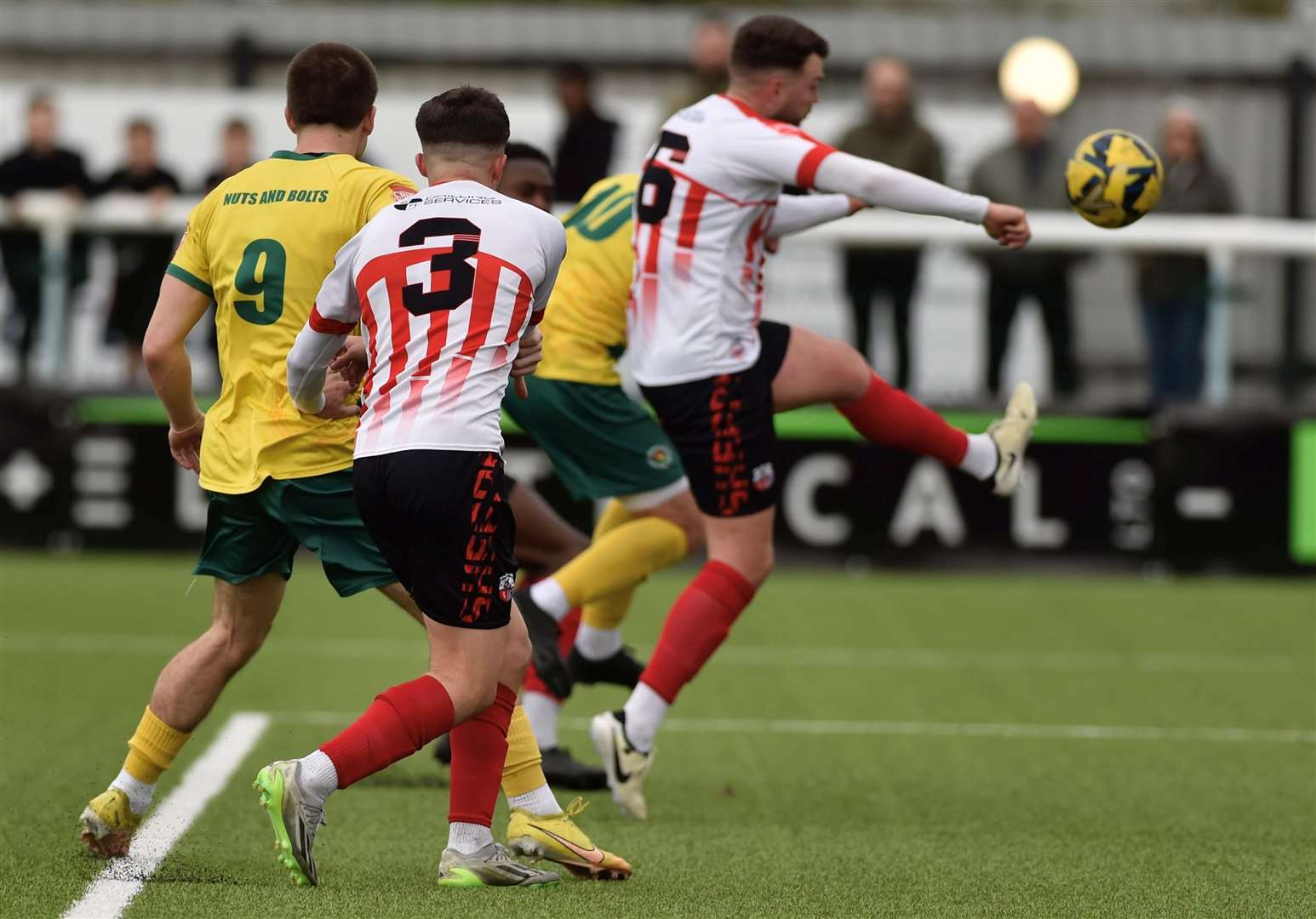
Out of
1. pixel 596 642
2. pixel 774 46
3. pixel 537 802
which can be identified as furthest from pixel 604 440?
pixel 537 802

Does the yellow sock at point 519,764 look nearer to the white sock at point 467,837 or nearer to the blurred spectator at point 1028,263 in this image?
the white sock at point 467,837

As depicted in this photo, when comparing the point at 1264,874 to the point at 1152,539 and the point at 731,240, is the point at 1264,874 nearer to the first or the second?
the point at 731,240

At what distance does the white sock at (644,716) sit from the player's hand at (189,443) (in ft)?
5.01

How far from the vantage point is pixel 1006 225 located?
5.87 meters

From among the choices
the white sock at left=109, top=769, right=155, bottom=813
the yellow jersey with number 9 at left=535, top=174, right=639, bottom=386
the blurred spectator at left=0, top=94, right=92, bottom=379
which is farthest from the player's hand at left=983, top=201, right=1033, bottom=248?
the blurred spectator at left=0, top=94, right=92, bottom=379

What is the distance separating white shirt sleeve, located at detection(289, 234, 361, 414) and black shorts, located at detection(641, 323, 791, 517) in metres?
1.66

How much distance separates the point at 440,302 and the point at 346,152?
64 centimetres

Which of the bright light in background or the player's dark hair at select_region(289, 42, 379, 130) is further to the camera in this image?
the bright light in background

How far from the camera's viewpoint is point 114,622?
1007 centimetres

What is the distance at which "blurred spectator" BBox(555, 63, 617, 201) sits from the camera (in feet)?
42.7

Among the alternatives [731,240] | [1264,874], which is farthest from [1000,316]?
[1264,874]

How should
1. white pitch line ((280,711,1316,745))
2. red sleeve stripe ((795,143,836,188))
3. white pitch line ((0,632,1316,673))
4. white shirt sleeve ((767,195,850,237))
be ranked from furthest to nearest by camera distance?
white pitch line ((0,632,1316,673))
white pitch line ((280,711,1316,745))
white shirt sleeve ((767,195,850,237))
red sleeve stripe ((795,143,836,188))

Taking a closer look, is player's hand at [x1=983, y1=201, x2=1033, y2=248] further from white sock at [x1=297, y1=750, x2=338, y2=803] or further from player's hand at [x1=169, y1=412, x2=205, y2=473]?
white sock at [x1=297, y1=750, x2=338, y2=803]

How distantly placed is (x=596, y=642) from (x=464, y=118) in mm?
2664
